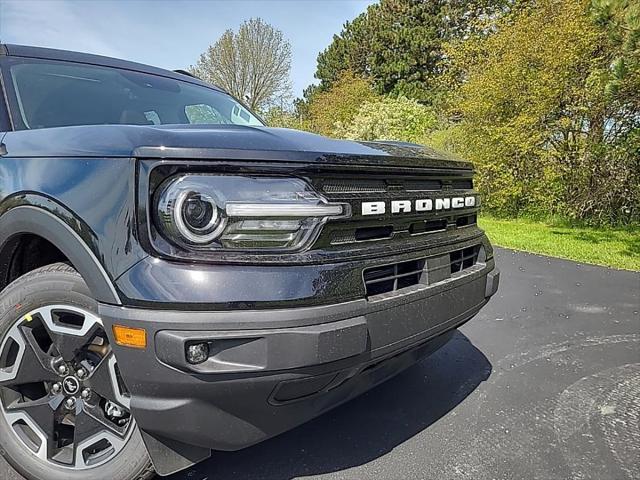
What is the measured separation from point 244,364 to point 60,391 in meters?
0.91

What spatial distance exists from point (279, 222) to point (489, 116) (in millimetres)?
12905

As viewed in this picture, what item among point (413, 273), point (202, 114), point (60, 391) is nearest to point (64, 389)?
point (60, 391)

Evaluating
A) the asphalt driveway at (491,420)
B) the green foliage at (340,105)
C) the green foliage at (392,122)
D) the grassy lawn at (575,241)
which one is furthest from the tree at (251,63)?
the asphalt driveway at (491,420)

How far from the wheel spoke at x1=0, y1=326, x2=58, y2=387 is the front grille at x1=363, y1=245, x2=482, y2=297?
4.12ft

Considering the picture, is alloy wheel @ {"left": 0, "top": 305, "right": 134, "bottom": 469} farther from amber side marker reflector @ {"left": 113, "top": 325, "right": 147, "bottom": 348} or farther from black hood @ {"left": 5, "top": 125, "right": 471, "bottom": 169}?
black hood @ {"left": 5, "top": 125, "right": 471, "bottom": 169}

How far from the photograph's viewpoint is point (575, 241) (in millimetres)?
8945

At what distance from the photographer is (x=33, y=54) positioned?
104 inches

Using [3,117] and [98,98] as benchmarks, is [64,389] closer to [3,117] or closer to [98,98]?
[3,117]

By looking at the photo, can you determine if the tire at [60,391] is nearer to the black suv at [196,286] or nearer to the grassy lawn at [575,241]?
the black suv at [196,286]

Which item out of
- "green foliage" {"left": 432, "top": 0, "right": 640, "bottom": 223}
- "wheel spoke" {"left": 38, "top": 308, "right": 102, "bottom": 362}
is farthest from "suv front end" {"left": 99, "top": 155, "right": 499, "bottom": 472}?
"green foliage" {"left": 432, "top": 0, "right": 640, "bottom": 223}

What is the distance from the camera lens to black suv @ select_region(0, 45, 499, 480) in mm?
1441

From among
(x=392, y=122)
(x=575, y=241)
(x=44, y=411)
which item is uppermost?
(x=392, y=122)

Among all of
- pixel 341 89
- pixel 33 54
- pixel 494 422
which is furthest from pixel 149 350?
pixel 341 89

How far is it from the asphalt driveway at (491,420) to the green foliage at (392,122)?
55.2 feet
